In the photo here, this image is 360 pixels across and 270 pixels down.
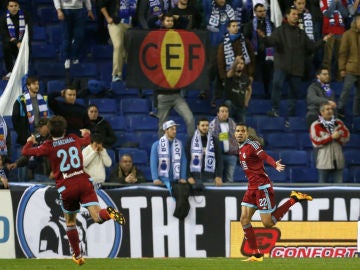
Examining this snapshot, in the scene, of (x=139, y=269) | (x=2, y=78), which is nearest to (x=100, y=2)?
(x=2, y=78)

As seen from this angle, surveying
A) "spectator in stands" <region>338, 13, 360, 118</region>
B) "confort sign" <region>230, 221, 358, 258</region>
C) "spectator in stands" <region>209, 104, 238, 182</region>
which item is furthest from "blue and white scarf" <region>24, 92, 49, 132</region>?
"spectator in stands" <region>338, 13, 360, 118</region>

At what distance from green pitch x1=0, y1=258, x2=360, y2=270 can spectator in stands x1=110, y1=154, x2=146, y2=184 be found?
2741mm

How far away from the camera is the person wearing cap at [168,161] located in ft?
59.7

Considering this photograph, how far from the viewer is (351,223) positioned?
60.2 ft

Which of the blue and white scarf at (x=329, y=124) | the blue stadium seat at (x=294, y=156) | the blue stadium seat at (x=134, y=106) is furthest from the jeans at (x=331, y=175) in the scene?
the blue stadium seat at (x=134, y=106)

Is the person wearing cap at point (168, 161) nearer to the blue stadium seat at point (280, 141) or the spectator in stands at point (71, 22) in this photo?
the blue stadium seat at point (280, 141)

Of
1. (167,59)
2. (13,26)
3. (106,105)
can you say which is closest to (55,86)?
(106,105)

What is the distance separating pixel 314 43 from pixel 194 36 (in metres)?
2.73

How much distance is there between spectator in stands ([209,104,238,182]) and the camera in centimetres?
1897

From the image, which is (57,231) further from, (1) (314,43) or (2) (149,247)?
(1) (314,43)

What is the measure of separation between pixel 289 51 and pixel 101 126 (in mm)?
3572

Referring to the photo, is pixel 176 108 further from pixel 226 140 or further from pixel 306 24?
pixel 306 24

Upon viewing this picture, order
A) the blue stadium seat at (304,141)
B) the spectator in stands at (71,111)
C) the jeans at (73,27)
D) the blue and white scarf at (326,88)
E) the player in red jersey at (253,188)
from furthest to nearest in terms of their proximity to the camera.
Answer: the blue stadium seat at (304,141)
the jeans at (73,27)
the blue and white scarf at (326,88)
the spectator in stands at (71,111)
the player in red jersey at (253,188)

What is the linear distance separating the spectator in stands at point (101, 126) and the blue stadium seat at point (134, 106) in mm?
1782
